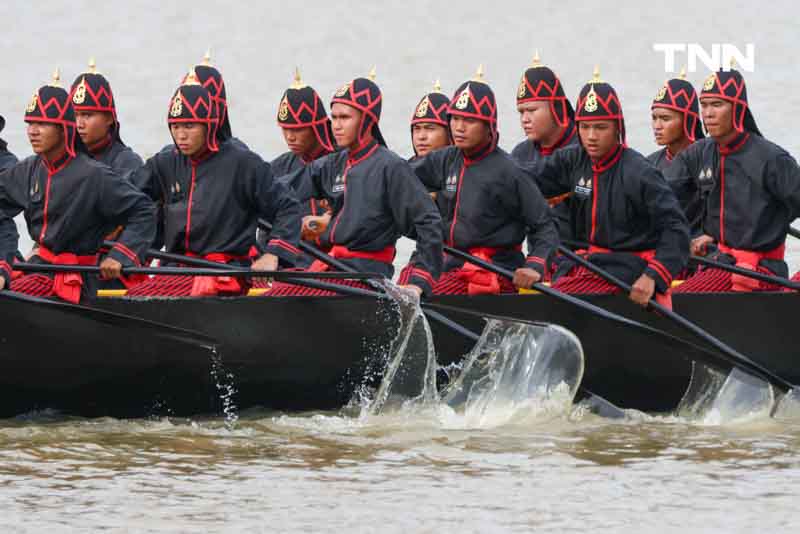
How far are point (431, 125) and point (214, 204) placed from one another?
247 cm

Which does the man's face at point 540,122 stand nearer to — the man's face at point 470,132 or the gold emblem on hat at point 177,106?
the man's face at point 470,132

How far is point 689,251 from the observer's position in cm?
1027

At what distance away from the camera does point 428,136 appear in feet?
40.1

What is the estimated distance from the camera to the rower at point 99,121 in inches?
438

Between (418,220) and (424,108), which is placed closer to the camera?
(418,220)

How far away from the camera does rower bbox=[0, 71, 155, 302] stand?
939 centimetres

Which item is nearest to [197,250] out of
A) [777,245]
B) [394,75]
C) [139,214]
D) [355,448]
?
[139,214]

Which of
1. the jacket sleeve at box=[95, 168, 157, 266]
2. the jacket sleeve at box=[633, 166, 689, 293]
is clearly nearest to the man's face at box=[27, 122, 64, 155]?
the jacket sleeve at box=[95, 168, 157, 266]

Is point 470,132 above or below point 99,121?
below

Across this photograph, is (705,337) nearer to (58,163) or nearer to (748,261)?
(748,261)

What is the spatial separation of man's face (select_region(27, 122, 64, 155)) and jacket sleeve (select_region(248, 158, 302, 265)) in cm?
108

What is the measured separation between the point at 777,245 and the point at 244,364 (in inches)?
123

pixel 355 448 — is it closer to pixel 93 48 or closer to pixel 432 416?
pixel 432 416

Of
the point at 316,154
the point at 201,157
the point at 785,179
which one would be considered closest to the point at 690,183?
the point at 785,179
